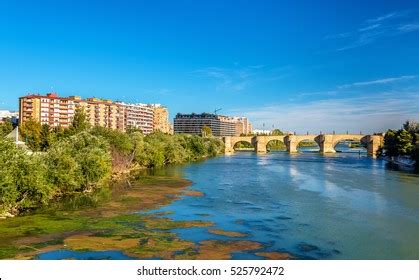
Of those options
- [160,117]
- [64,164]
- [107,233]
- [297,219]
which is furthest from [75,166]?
[160,117]

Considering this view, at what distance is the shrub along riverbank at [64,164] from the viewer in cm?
1535

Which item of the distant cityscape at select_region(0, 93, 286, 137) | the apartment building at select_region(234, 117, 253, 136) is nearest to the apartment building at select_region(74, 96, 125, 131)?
the distant cityscape at select_region(0, 93, 286, 137)

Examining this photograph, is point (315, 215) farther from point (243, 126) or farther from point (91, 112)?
point (243, 126)

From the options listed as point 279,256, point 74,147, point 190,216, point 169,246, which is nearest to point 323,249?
point 279,256

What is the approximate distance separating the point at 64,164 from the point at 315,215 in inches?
414

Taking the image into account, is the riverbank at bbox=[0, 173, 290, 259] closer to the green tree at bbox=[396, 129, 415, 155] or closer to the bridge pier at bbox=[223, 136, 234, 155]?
the green tree at bbox=[396, 129, 415, 155]

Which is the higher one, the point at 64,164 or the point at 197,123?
the point at 197,123

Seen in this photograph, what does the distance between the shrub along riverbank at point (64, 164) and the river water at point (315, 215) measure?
4.70 m

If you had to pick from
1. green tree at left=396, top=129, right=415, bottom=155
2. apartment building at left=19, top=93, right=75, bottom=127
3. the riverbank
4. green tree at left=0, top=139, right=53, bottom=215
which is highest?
apartment building at left=19, top=93, right=75, bottom=127

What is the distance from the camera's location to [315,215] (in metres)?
16.4

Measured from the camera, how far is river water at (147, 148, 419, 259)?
471 inches

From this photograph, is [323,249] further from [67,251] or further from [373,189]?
[373,189]

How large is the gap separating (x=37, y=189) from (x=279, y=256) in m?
9.38

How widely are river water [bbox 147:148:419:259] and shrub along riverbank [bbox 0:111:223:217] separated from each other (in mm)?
4701
